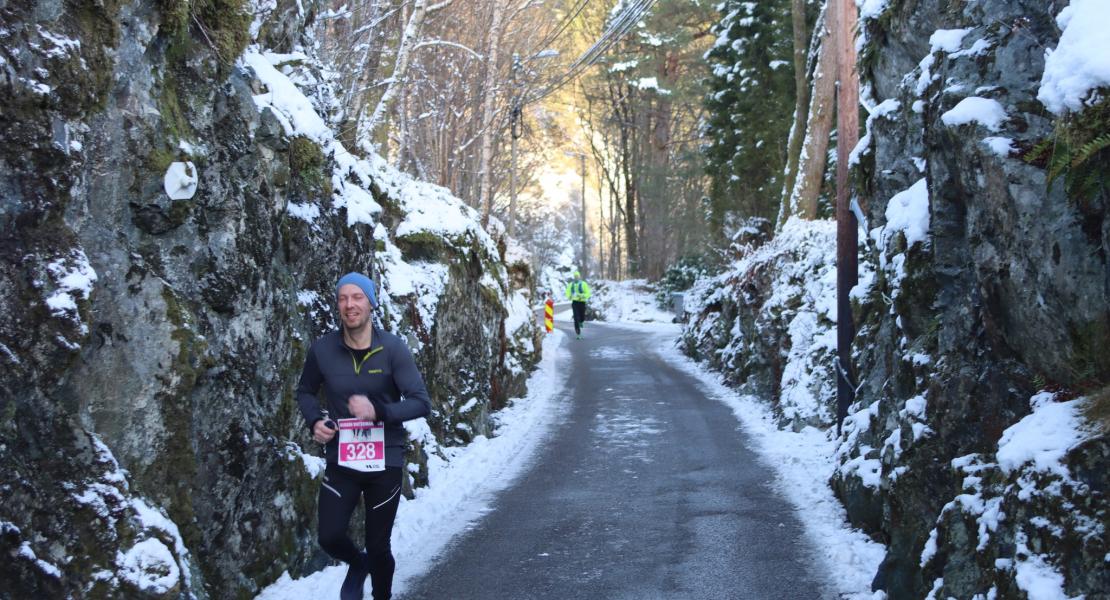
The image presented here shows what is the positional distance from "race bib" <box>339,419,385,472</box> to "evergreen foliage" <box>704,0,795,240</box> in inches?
828

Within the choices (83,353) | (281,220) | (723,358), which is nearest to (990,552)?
(83,353)

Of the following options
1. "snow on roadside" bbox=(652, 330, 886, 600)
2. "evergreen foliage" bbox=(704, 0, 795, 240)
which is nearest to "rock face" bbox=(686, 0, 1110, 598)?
"snow on roadside" bbox=(652, 330, 886, 600)

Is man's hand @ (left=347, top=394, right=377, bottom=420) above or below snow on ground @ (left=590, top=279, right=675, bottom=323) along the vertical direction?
above

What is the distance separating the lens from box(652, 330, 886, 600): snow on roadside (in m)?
6.11

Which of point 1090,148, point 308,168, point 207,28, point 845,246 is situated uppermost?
point 207,28

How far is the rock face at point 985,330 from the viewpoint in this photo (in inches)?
161

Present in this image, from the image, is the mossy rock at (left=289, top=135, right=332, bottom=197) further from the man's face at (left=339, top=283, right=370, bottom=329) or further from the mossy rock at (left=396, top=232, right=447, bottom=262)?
the mossy rock at (left=396, top=232, right=447, bottom=262)

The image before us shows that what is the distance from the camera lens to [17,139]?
14.0 feet

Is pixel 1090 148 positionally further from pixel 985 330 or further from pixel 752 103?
pixel 752 103

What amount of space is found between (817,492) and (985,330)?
11.1 feet

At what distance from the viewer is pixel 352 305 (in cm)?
482

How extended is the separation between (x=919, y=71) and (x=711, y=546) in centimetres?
389

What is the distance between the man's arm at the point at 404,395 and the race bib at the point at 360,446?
10 cm

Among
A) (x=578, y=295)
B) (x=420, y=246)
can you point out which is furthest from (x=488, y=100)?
(x=420, y=246)
